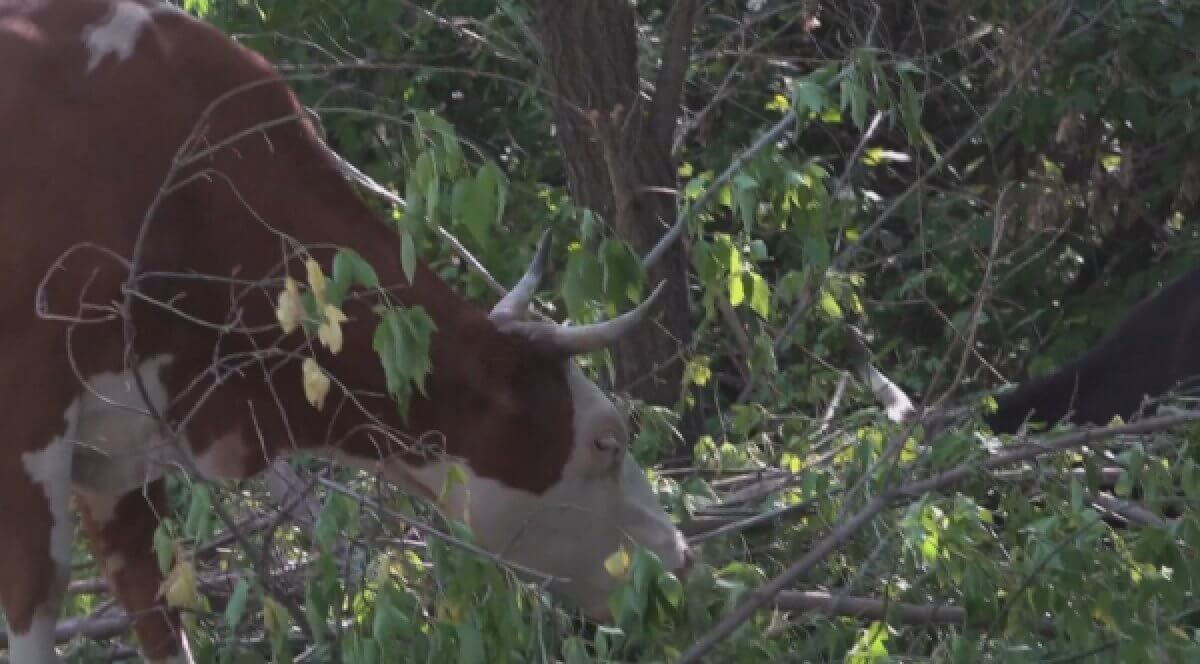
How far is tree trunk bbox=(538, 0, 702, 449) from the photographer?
529cm

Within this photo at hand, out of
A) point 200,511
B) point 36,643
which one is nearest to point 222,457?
point 36,643

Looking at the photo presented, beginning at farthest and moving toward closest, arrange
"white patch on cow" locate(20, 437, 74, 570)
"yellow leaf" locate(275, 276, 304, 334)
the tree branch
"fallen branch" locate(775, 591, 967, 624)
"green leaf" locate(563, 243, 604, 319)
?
the tree branch < "white patch on cow" locate(20, 437, 74, 570) < "fallen branch" locate(775, 591, 967, 624) < "green leaf" locate(563, 243, 604, 319) < "yellow leaf" locate(275, 276, 304, 334)

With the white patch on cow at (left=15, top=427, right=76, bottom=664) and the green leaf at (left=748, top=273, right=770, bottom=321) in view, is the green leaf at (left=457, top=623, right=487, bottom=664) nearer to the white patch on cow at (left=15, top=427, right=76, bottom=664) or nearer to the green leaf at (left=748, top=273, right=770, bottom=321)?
the white patch on cow at (left=15, top=427, right=76, bottom=664)

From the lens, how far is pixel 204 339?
159 inches

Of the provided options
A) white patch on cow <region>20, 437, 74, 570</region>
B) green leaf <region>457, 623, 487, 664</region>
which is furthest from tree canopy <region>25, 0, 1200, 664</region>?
white patch on cow <region>20, 437, 74, 570</region>

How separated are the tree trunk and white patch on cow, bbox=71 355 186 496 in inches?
60.7

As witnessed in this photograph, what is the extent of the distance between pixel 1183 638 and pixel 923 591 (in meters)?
0.75

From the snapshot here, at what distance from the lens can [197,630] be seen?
3740mm

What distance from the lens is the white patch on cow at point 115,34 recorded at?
4.06 metres

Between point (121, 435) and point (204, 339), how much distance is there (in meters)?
0.26

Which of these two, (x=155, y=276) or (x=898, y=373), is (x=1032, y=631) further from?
(x=898, y=373)

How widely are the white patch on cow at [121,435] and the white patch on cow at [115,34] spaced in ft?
2.10

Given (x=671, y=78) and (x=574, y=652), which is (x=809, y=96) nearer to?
(x=671, y=78)

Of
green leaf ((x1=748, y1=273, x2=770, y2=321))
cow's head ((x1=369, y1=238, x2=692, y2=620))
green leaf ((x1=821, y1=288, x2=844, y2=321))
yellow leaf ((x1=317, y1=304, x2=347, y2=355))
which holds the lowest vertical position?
cow's head ((x1=369, y1=238, x2=692, y2=620))
